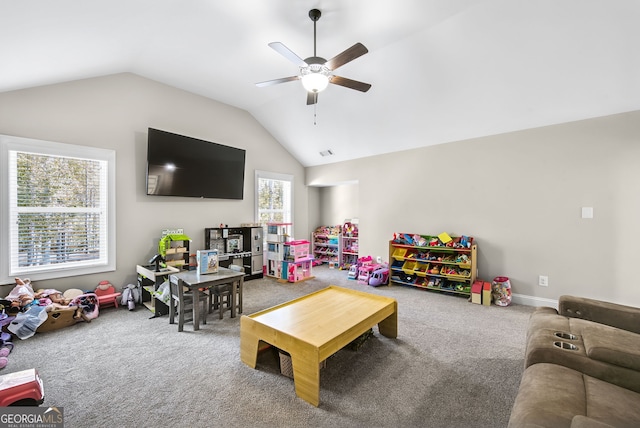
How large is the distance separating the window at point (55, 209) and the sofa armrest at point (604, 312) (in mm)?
5097

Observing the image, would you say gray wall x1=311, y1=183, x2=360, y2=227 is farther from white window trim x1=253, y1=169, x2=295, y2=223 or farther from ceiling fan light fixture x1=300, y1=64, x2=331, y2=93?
ceiling fan light fixture x1=300, y1=64, x2=331, y2=93

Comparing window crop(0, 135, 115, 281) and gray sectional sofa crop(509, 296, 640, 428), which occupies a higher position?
window crop(0, 135, 115, 281)

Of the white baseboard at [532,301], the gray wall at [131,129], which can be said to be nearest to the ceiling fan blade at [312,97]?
the gray wall at [131,129]

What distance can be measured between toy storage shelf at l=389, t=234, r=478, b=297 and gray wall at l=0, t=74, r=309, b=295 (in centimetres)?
308

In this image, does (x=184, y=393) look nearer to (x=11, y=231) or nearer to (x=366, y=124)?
(x=11, y=231)

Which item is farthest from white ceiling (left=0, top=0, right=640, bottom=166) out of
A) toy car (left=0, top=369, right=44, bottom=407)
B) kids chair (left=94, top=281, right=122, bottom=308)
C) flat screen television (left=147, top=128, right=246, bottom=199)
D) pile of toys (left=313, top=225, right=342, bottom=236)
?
pile of toys (left=313, top=225, right=342, bottom=236)

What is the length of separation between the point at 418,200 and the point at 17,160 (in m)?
5.57

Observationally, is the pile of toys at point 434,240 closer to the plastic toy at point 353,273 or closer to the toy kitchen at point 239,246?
the plastic toy at point 353,273

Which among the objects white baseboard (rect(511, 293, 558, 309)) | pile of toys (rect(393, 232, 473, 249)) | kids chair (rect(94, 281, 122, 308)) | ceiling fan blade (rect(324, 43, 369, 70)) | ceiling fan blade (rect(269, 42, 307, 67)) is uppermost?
ceiling fan blade (rect(269, 42, 307, 67))

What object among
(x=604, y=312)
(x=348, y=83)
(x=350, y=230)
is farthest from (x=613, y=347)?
(x=350, y=230)

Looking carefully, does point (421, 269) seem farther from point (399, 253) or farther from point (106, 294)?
point (106, 294)

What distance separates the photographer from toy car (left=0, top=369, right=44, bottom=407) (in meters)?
1.46

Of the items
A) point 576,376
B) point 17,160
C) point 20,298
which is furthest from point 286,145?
point 576,376

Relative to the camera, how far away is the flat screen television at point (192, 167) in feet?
12.8
